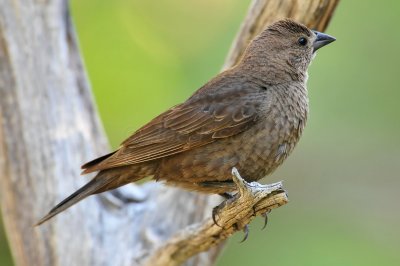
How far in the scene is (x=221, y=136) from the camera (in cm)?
623

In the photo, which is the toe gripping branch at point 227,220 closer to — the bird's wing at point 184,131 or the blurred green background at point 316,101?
the bird's wing at point 184,131

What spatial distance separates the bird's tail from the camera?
20.3 ft

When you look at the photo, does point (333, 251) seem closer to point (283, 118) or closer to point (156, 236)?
point (156, 236)

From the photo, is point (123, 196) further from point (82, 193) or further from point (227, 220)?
point (227, 220)

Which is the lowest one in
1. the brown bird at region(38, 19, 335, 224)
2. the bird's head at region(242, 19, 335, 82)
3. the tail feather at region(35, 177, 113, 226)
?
the tail feather at region(35, 177, 113, 226)

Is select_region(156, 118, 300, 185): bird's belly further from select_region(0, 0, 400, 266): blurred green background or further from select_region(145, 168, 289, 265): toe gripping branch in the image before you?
select_region(0, 0, 400, 266): blurred green background

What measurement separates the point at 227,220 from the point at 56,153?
168 centimetres

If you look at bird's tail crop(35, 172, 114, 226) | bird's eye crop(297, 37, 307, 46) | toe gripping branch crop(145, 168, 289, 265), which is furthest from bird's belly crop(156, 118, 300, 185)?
bird's eye crop(297, 37, 307, 46)

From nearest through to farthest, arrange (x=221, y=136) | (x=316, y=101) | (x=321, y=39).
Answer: (x=221, y=136)
(x=321, y=39)
(x=316, y=101)

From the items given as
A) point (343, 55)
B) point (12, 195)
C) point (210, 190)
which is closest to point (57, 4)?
point (12, 195)

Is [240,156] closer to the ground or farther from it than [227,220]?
farther from it

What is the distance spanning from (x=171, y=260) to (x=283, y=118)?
124 cm

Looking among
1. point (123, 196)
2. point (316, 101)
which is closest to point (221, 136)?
point (123, 196)

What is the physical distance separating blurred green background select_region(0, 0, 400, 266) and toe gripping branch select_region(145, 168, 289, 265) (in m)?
2.43
